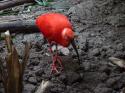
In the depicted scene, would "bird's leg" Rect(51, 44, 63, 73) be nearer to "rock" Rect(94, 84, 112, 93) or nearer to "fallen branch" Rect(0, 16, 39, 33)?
"rock" Rect(94, 84, 112, 93)

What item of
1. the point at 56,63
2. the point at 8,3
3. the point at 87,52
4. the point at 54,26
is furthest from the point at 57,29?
the point at 8,3

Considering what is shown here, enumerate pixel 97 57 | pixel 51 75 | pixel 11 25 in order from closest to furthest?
pixel 51 75, pixel 97 57, pixel 11 25

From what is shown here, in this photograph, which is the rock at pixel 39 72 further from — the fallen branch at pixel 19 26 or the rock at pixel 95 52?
the fallen branch at pixel 19 26

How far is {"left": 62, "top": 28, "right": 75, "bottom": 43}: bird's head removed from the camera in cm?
421

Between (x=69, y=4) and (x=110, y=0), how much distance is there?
669 millimetres

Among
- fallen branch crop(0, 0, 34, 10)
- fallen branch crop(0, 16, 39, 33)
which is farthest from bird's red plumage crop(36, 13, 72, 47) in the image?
fallen branch crop(0, 0, 34, 10)

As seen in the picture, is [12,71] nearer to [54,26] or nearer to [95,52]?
[54,26]

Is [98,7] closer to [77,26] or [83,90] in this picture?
[77,26]

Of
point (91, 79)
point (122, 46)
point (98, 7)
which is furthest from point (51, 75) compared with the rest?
point (98, 7)

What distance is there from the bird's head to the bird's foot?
422mm

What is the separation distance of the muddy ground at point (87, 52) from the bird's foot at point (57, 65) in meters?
0.07

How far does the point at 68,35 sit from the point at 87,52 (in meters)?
0.78

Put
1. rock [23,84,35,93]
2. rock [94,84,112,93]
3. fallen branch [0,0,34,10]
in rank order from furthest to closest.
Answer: fallen branch [0,0,34,10] → rock [23,84,35,93] → rock [94,84,112,93]

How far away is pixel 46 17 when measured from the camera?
4461mm
